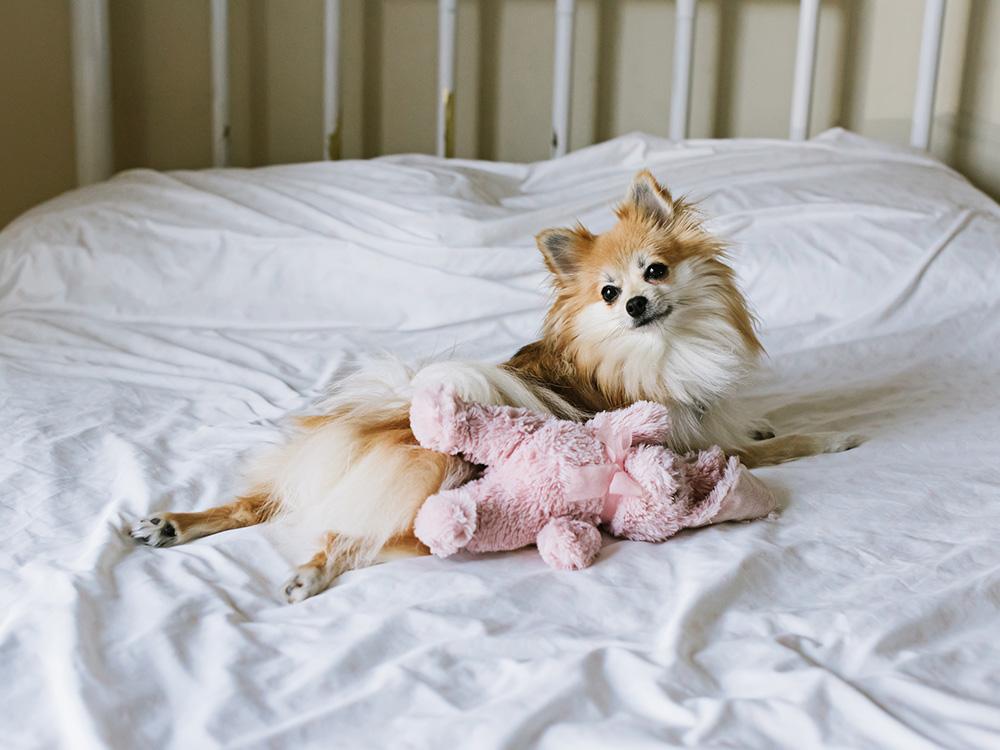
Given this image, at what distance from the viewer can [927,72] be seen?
2.62m

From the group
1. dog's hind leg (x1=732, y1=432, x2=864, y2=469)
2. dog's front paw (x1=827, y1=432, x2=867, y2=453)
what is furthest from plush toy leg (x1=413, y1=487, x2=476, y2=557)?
dog's front paw (x1=827, y1=432, x2=867, y2=453)

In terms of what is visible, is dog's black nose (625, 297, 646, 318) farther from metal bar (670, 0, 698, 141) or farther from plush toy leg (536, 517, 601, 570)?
metal bar (670, 0, 698, 141)

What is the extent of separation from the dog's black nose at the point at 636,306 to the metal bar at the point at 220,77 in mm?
1777

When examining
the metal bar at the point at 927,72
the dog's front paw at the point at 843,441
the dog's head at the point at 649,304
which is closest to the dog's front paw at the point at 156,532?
the dog's head at the point at 649,304

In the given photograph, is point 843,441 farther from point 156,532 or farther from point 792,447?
point 156,532

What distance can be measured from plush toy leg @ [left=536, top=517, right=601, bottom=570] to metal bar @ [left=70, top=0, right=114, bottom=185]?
6.67 feet

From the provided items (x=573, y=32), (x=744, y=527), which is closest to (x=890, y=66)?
(x=573, y=32)

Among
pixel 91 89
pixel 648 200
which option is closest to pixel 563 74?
pixel 91 89

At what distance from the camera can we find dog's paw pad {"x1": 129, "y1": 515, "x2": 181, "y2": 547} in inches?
49.7

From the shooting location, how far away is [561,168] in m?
2.62

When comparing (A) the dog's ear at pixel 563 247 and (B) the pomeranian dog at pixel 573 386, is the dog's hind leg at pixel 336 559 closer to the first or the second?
(B) the pomeranian dog at pixel 573 386

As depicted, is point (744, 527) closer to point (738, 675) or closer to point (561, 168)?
point (738, 675)

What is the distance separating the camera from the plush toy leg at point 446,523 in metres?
1.19

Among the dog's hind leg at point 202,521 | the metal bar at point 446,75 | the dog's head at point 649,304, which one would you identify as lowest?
the dog's hind leg at point 202,521
